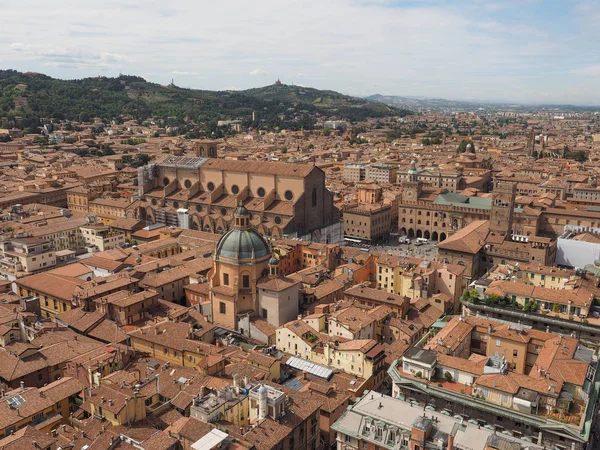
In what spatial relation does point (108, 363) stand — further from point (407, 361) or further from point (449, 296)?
point (449, 296)

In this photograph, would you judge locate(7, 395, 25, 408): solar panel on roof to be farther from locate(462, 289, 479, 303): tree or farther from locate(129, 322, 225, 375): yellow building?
locate(462, 289, 479, 303): tree

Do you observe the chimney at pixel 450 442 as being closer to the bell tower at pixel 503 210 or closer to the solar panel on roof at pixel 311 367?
the solar panel on roof at pixel 311 367

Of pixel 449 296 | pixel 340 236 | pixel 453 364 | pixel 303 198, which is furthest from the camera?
pixel 340 236

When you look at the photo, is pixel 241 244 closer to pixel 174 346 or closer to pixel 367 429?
pixel 174 346

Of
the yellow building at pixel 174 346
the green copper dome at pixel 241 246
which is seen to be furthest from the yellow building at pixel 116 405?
the green copper dome at pixel 241 246

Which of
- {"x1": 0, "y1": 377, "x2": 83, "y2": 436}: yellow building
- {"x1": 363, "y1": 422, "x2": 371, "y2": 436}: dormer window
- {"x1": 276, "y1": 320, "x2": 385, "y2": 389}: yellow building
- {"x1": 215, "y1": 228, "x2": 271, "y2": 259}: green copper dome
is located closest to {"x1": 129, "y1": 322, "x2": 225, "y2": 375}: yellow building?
{"x1": 276, "y1": 320, "x2": 385, "y2": 389}: yellow building

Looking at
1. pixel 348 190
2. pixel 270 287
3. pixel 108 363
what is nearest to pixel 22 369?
pixel 108 363
